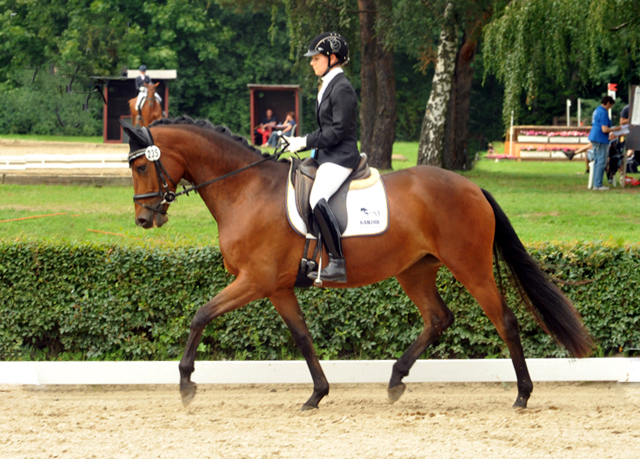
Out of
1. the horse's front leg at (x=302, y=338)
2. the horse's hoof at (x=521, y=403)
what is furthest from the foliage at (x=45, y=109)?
the horse's hoof at (x=521, y=403)

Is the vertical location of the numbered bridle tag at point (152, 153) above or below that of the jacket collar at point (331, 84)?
below

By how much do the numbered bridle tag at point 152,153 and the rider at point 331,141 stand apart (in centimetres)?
95

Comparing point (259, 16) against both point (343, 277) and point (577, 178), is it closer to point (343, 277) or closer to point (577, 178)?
point (577, 178)

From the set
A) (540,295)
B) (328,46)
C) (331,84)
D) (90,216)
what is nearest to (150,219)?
(331,84)

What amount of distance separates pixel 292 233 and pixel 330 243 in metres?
0.30

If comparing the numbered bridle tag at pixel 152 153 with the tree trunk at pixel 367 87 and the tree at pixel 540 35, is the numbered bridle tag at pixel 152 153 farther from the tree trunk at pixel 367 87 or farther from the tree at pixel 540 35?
the tree trunk at pixel 367 87

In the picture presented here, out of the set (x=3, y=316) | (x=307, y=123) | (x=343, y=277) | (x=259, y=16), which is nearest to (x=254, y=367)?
(x=343, y=277)

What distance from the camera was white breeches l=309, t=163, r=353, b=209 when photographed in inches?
201

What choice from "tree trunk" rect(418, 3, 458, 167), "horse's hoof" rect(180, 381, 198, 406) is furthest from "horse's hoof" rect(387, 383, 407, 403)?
"tree trunk" rect(418, 3, 458, 167)

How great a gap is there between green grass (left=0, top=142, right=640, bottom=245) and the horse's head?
69.1 inches

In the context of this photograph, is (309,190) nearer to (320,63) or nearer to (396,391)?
(320,63)

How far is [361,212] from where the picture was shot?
5230 mm

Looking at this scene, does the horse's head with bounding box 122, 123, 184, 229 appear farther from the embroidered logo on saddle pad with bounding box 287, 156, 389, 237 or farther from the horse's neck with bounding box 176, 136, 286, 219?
the embroidered logo on saddle pad with bounding box 287, 156, 389, 237

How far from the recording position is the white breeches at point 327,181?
511cm
